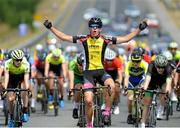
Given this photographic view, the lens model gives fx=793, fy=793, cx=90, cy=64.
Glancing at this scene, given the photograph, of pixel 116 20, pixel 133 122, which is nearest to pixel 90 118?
pixel 133 122

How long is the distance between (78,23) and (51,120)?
237 ft

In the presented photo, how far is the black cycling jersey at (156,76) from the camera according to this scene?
57.6 ft

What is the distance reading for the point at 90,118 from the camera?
15945 mm

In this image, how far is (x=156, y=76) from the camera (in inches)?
698

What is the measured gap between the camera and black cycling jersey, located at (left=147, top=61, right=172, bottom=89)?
17.5 metres

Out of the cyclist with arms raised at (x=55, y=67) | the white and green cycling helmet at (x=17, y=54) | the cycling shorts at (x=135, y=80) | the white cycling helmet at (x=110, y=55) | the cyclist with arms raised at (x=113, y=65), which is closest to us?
the white and green cycling helmet at (x=17, y=54)

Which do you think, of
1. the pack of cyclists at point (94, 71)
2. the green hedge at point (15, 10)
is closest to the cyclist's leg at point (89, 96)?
the pack of cyclists at point (94, 71)

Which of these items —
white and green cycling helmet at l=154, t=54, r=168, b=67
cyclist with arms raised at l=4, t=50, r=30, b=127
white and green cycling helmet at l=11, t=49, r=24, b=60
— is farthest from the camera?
cyclist with arms raised at l=4, t=50, r=30, b=127

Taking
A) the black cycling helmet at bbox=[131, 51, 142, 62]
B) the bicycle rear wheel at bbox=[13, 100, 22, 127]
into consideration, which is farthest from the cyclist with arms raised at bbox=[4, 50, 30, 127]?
the black cycling helmet at bbox=[131, 51, 142, 62]

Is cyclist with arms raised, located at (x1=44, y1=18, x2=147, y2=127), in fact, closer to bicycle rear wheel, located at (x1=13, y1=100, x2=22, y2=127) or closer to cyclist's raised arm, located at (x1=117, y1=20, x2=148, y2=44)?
cyclist's raised arm, located at (x1=117, y1=20, x2=148, y2=44)

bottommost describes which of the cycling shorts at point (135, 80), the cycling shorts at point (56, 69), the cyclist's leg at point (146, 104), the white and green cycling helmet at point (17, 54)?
the cyclist's leg at point (146, 104)

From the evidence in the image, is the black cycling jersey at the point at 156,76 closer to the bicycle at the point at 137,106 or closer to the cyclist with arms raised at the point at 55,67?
the bicycle at the point at 137,106

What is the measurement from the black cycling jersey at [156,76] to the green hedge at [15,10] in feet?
224

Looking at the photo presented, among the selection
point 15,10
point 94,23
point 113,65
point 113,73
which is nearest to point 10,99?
point 94,23
